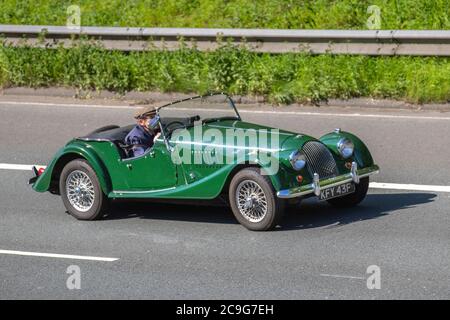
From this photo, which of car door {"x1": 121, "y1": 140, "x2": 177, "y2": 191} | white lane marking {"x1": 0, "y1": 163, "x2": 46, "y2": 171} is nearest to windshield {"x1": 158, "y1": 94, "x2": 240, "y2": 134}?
car door {"x1": 121, "y1": 140, "x2": 177, "y2": 191}

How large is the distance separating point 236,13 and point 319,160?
9.07 meters

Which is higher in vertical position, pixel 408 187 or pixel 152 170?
pixel 152 170

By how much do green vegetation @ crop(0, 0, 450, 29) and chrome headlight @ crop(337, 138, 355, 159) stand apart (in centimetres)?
679

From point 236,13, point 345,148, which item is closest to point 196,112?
point 345,148

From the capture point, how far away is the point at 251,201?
11039 mm

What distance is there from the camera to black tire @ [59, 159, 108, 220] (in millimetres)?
12109

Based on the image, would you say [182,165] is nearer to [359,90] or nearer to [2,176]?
[2,176]

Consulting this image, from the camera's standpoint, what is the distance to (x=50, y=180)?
12.5 meters

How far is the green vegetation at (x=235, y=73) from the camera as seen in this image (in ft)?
55.3

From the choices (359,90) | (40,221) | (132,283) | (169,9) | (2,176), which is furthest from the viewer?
(169,9)

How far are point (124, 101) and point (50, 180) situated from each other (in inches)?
230

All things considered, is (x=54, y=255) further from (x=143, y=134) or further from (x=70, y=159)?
(x=143, y=134)

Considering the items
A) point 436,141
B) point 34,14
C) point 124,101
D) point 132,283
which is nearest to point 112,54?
point 124,101

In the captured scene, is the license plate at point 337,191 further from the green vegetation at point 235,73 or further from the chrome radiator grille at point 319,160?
the green vegetation at point 235,73
